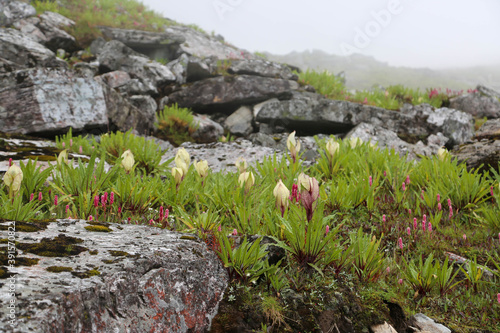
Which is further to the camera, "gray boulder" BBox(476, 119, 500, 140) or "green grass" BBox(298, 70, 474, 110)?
"green grass" BBox(298, 70, 474, 110)

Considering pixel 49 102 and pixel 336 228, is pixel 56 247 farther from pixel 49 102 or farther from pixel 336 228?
pixel 49 102

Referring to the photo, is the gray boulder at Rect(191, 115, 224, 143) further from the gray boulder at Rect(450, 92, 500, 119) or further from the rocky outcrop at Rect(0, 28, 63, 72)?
the gray boulder at Rect(450, 92, 500, 119)

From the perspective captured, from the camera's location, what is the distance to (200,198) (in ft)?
12.8

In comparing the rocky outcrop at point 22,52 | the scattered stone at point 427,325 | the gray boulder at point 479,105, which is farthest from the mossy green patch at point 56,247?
the gray boulder at point 479,105

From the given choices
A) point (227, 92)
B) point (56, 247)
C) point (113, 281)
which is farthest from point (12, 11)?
point (113, 281)

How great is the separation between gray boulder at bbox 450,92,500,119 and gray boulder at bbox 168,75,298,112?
5.85 metres

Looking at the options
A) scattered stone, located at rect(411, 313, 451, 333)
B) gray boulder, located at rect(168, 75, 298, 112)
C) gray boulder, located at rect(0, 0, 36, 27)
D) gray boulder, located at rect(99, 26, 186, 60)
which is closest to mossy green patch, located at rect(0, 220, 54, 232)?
scattered stone, located at rect(411, 313, 451, 333)

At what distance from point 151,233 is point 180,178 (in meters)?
1.44

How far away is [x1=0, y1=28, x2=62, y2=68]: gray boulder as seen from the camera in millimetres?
8688

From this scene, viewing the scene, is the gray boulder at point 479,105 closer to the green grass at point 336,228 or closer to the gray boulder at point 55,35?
the green grass at point 336,228

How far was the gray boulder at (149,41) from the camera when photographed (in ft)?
43.4

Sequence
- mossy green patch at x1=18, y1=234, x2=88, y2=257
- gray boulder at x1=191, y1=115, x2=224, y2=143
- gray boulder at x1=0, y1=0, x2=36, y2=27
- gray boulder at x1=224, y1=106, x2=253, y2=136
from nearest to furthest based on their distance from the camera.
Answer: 1. mossy green patch at x1=18, y1=234, x2=88, y2=257
2. gray boulder at x1=191, y1=115, x2=224, y2=143
3. gray boulder at x1=224, y1=106, x2=253, y2=136
4. gray boulder at x1=0, y1=0, x2=36, y2=27

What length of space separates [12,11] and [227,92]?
830cm

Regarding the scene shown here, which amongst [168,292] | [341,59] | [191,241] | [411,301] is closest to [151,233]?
[191,241]
